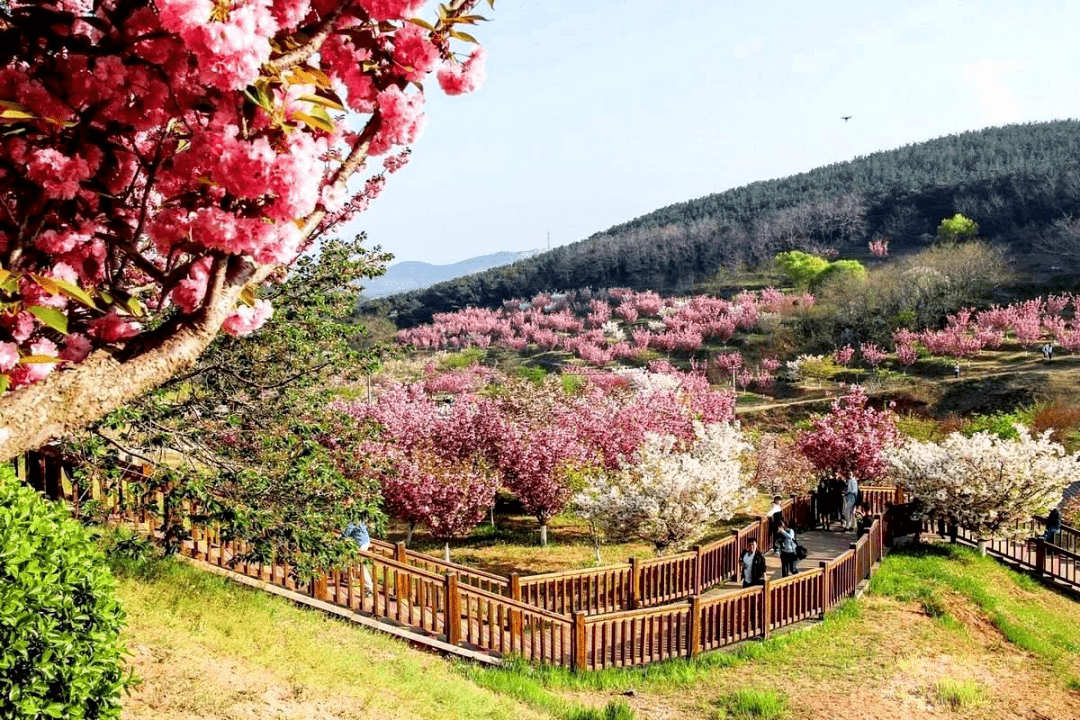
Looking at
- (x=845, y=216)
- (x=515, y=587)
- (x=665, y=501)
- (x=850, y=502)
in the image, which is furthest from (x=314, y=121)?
(x=845, y=216)

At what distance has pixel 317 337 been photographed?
31.2 ft

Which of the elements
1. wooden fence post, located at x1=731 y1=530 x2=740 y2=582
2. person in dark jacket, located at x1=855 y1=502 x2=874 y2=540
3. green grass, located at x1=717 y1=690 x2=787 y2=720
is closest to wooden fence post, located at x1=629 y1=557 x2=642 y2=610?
wooden fence post, located at x1=731 y1=530 x2=740 y2=582

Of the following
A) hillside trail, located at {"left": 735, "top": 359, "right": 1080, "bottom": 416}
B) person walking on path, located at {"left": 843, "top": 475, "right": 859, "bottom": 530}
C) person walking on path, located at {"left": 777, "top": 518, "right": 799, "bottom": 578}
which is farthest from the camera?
hillside trail, located at {"left": 735, "top": 359, "right": 1080, "bottom": 416}

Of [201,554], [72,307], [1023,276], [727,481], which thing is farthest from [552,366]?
[72,307]

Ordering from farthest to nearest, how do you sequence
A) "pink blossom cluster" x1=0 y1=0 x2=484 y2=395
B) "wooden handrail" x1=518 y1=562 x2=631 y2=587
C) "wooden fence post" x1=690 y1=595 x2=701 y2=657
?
1. "wooden handrail" x1=518 y1=562 x2=631 y2=587
2. "wooden fence post" x1=690 y1=595 x2=701 y2=657
3. "pink blossom cluster" x1=0 y1=0 x2=484 y2=395

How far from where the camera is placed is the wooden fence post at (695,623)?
10.8 meters

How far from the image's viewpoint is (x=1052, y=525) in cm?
1681

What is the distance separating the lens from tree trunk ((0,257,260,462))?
3449mm

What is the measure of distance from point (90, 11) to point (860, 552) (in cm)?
1384

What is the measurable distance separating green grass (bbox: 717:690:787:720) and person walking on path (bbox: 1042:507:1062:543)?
34.3 feet

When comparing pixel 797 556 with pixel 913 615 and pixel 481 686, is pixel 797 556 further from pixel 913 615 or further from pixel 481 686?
pixel 481 686

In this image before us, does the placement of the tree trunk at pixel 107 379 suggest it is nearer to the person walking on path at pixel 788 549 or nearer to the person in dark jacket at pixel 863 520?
the person walking on path at pixel 788 549

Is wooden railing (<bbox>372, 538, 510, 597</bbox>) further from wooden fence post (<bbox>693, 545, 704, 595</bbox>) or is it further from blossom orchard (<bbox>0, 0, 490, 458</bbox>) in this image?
blossom orchard (<bbox>0, 0, 490, 458</bbox>)

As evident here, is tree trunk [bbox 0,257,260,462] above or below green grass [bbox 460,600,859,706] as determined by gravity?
above
